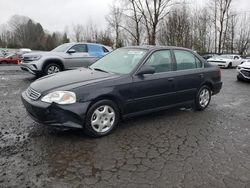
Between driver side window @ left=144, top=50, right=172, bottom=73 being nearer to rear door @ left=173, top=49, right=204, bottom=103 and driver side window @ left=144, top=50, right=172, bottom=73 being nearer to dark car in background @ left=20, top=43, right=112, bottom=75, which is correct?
rear door @ left=173, top=49, right=204, bottom=103

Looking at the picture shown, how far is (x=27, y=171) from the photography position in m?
3.21

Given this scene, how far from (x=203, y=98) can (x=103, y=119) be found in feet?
9.84

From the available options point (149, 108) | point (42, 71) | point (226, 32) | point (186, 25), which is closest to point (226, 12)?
Answer: point (226, 32)

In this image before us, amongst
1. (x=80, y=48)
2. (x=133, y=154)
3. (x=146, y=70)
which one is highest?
(x=80, y=48)

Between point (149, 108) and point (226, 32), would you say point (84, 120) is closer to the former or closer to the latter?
point (149, 108)

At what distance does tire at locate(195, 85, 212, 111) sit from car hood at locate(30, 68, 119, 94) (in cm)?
241

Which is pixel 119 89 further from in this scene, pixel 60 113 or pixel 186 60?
pixel 186 60

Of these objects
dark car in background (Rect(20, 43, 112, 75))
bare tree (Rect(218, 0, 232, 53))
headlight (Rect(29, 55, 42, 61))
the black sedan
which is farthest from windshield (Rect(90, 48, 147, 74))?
bare tree (Rect(218, 0, 232, 53))

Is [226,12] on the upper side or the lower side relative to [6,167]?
upper

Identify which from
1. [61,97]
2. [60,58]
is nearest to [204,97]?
[61,97]

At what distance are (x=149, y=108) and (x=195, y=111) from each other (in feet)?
5.63

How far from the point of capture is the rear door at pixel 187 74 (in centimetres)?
558

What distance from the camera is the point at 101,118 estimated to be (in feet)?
14.3

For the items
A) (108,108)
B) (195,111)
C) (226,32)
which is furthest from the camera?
(226,32)
